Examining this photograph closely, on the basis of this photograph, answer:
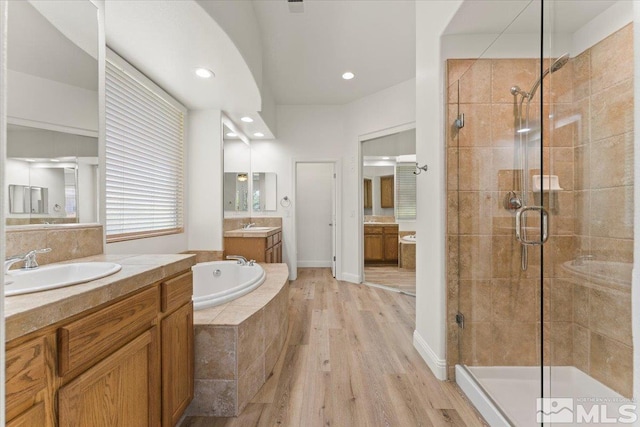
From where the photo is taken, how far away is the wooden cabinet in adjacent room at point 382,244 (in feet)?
15.7

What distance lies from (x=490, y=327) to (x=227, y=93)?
117 inches

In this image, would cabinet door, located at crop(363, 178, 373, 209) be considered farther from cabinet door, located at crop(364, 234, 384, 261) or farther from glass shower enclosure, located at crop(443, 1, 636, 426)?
glass shower enclosure, located at crop(443, 1, 636, 426)

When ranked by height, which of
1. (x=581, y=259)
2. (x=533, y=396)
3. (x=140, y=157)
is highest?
(x=140, y=157)

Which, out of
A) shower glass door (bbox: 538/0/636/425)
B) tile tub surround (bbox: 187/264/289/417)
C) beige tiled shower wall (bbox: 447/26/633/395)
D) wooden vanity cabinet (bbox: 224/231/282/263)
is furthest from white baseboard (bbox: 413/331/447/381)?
wooden vanity cabinet (bbox: 224/231/282/263)

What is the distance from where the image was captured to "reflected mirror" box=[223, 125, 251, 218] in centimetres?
358

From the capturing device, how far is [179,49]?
6.35ft

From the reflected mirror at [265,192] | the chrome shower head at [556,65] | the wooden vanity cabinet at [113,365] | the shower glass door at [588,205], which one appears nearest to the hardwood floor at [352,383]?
the wooden vanity cabinet at [113,365]

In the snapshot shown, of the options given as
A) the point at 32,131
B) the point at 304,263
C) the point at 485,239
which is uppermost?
the point at 32,131

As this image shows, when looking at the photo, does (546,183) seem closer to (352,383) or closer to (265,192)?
(352,383)

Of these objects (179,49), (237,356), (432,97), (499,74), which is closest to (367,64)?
(432,97)

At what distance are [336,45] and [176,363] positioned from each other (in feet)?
10.2

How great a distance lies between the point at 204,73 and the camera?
2311mm

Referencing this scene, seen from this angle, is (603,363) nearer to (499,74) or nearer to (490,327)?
(490,327)

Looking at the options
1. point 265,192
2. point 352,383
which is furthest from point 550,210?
point 265,192
